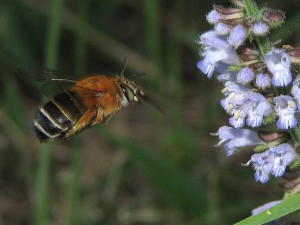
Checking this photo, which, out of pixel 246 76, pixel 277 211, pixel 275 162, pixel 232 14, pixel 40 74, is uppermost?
pixel 40 74

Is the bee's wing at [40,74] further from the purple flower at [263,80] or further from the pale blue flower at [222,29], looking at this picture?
the purple flower at [263,80]

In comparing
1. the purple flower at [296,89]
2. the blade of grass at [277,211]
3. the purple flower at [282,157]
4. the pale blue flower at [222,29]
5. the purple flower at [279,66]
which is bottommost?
the blade of grass at [277,211]

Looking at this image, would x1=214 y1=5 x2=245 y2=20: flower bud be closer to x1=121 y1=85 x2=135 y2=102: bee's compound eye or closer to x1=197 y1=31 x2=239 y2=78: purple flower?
x1=197 y1=31 x2=239 y2=78: purple flower

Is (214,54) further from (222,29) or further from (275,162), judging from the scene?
(275,162)

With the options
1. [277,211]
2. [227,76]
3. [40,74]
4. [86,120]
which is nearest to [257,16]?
[227,76]

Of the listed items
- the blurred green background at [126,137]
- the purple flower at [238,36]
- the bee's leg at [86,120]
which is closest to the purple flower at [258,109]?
the purple flower at [238,36]

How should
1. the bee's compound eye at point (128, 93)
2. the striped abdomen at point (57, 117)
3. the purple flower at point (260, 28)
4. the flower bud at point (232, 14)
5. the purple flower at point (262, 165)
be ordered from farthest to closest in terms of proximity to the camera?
the bee's compound eye at point (128, 93) → the striped abdomen at point (57, 117) → the purple flower at point (262, 165) → the flower bud at point (232, 14) → the purple flower at point (260, 28)
